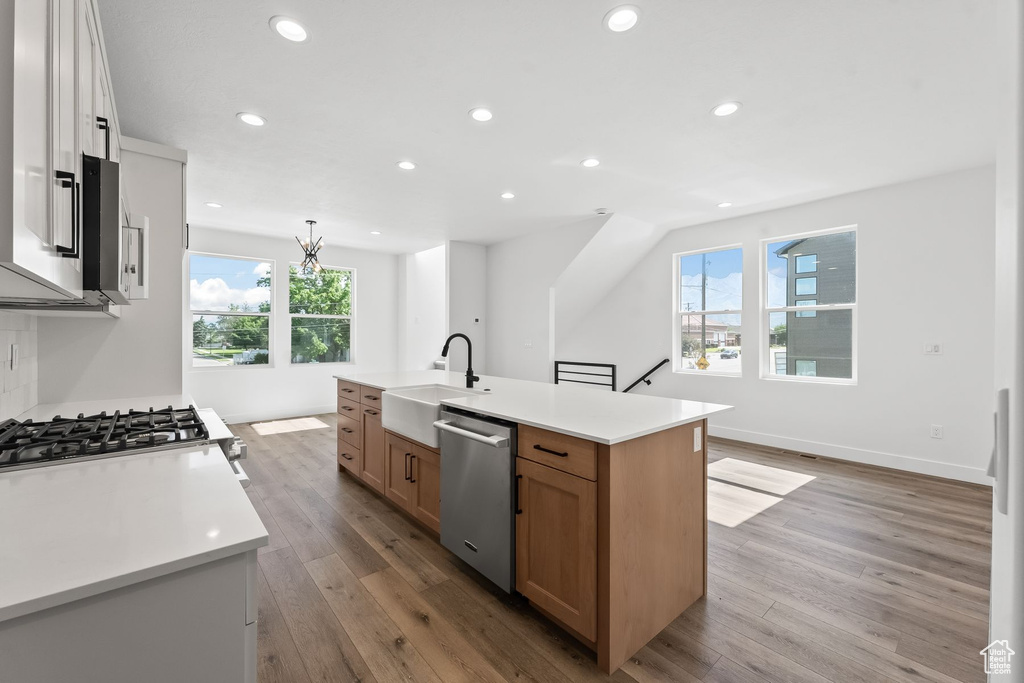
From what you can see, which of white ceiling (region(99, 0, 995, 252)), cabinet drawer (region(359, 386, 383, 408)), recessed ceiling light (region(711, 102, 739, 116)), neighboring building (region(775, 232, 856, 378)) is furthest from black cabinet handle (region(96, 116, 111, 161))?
neighboring building (region(775, 232, 856, 378))

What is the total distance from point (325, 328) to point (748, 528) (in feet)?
20.0

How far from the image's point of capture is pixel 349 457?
3.70 meters

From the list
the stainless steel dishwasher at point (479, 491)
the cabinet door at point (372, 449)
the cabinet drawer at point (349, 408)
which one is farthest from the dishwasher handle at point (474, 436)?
the cabinet drawer at point (349, 408)

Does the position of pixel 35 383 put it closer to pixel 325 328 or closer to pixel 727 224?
pixel 325 328

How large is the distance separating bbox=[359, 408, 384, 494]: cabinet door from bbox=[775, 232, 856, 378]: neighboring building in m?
4.24

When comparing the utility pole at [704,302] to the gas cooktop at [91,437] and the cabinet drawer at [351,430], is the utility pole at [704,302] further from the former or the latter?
the gas cooktop at [91,437]

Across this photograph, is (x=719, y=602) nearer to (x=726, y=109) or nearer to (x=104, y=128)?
(x=726, y=109)

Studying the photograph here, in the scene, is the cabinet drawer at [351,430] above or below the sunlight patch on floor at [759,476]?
above

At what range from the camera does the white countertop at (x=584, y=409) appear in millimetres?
1709

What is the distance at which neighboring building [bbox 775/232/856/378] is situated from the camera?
4316 mm

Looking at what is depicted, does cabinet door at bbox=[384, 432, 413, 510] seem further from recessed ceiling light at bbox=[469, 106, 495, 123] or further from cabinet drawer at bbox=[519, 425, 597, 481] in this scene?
recessed ceiling light at bbox=[469, 106, 495, 123]

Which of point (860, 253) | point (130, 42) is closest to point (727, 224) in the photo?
point (860, 253)

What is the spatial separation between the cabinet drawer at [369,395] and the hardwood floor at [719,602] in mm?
730

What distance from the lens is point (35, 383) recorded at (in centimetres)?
233
